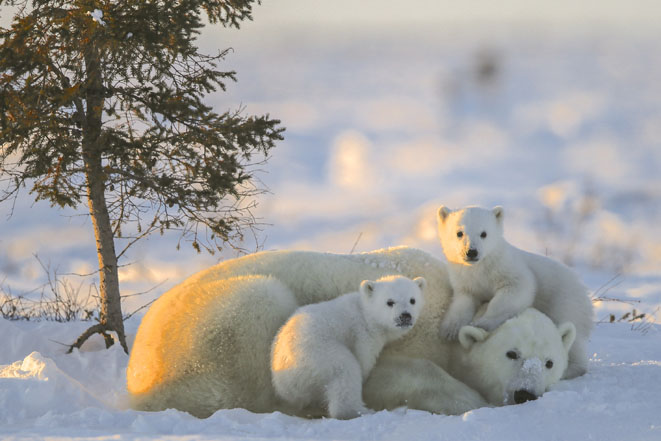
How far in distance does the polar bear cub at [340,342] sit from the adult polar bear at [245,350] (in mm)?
191

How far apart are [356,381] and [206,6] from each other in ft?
18.5

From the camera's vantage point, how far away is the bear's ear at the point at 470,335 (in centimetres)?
479

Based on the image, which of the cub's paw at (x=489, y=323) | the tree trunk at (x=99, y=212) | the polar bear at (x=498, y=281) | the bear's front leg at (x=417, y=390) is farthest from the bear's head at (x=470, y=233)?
the tree trunk at (x=99, y=212)

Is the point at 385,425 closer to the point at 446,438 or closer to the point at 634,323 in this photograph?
the point at 446,438

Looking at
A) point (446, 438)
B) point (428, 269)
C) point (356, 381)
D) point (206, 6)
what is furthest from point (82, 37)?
point (446, 438)

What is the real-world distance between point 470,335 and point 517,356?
345 mm

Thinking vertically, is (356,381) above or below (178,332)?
below

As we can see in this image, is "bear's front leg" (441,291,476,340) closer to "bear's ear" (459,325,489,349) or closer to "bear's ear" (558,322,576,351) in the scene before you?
"bear's ear" (459,325,489,349)

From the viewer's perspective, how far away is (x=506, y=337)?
4.74 meters

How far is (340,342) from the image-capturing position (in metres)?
4.46

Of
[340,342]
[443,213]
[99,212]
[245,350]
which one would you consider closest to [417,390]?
[340,342]

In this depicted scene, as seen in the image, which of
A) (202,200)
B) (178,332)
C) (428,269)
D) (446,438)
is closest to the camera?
(446,438)

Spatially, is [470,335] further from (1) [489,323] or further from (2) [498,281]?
(2) [498,281]

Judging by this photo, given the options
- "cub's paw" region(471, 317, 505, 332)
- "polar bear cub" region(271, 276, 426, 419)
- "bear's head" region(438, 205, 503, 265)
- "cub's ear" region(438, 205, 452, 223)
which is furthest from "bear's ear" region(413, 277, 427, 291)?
"cub's ear" region(438, 205, 452, 223)
